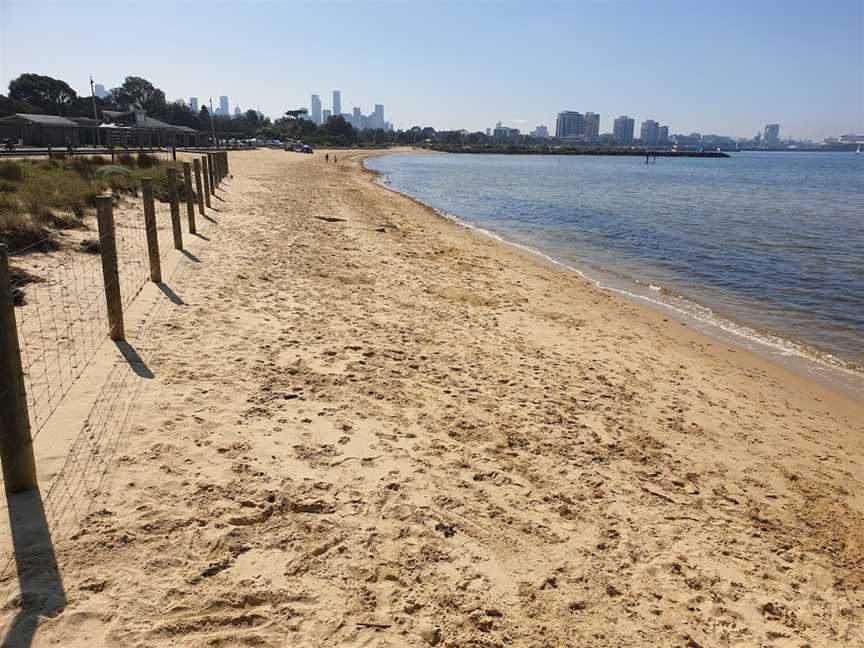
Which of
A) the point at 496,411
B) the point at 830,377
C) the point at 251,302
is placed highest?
the point at 251,302

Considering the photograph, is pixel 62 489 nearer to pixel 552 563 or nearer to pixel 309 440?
pixel 309 440

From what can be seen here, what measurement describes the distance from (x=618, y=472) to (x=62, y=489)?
428 centimetres

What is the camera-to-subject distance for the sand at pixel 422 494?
315 centimetres

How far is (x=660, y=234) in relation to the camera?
2300cm

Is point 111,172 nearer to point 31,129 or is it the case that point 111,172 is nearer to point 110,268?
point 110,268

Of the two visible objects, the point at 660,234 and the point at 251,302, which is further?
the point at 660,234

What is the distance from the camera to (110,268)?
247 inches

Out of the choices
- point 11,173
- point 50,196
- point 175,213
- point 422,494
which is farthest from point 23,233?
point 422,494

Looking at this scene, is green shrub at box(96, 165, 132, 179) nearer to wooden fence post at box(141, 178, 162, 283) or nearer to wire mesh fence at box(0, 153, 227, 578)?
wire mesh fence at box(0, 153, 227, 578)

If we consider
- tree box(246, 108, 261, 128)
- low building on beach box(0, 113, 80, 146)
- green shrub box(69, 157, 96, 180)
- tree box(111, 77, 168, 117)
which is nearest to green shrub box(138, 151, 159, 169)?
green shrub box(69, 157, 96, 180)

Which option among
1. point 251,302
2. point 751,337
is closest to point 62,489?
point 251,302

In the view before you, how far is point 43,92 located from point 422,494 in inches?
4498

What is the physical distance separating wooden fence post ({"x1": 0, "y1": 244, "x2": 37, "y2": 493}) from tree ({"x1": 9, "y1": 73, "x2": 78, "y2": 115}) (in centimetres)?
10692

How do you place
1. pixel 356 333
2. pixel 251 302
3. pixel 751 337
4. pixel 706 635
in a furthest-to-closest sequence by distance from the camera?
1. pixel 751 337
2. pixel 251 302
3. pixel 356 333
4. pixel 706 635
